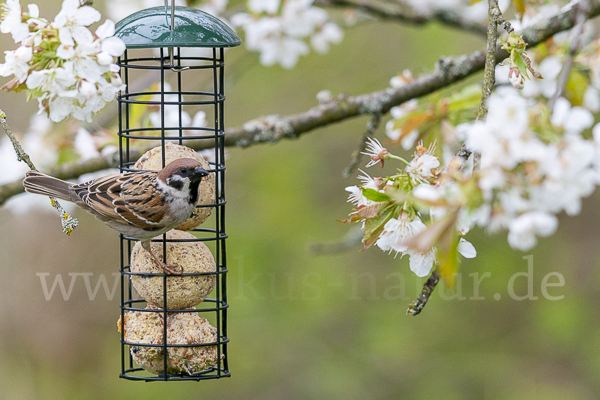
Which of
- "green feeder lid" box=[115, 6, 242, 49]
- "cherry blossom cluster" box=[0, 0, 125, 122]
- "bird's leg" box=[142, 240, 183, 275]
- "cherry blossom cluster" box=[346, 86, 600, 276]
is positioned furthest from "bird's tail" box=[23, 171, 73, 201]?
"cherry blossom cluster" box=[346, 86, 600, 276]

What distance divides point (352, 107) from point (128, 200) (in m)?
1.47

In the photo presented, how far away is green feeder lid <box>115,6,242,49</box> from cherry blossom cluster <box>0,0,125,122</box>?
42 cm

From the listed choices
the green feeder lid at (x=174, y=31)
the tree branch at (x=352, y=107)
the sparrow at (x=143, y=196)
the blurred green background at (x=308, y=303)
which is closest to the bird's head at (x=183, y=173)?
the sparrow at (x=143, y=196)

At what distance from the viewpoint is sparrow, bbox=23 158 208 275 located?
10.0ft

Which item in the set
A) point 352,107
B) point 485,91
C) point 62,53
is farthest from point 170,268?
point 485,91

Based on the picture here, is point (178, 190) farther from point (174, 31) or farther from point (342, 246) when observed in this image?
point (342, 246)

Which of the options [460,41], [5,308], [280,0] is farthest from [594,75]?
[5,308]

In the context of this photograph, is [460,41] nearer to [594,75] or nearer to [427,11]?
[427,11]

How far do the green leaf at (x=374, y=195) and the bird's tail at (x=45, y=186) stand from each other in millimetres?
1755

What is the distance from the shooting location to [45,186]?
3340 mm

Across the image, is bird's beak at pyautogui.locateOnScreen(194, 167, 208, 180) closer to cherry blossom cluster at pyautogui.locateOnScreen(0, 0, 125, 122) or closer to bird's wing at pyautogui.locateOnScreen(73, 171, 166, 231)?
bird's wing at pyautogui.locateOnScreen(73, 171, 166, 231)

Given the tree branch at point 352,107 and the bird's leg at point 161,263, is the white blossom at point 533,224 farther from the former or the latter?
the tree branch at point 352,107

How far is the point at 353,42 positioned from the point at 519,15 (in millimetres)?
4624

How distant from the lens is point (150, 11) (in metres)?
3.03
